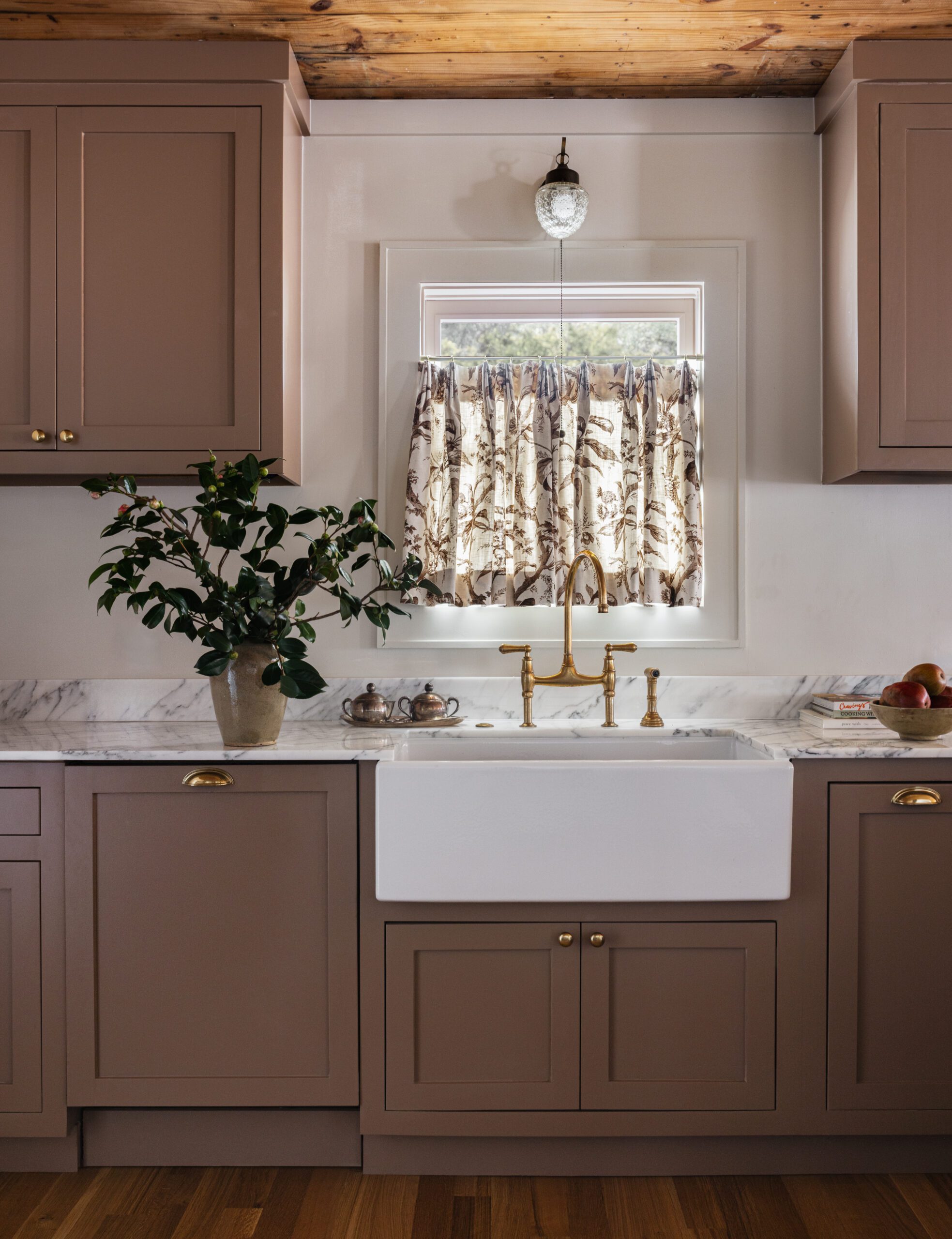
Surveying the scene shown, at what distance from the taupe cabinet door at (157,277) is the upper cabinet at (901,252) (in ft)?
4.64

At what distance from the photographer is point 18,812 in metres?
1.85

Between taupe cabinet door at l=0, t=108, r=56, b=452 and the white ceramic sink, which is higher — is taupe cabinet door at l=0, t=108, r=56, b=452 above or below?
above

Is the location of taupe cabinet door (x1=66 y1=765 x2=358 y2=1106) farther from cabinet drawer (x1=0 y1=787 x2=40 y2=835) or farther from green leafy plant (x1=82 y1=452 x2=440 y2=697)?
green leafy plant (x1=82 y1=452 x2=440 y2=697)

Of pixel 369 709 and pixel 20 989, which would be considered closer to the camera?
pixel 20 989

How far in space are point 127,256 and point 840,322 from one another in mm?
1729

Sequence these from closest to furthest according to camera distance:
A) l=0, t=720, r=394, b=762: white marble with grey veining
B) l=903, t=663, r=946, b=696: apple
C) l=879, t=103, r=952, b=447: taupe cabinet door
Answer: l=0, t=720, r=394, b=762: white marble with grey veining → l=903, t=663, r=946, b=696: apple → l=879, t=103, r=952, b=447: taupe cabinet door

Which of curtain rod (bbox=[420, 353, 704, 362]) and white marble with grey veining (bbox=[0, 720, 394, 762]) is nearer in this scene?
white marble with grey veining (bbox=[0, 720, 394, 762])

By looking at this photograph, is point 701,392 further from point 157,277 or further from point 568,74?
point 157,277

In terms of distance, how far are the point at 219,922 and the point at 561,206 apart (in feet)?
6.18

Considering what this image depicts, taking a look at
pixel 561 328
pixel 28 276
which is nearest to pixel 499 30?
pixel 561 328

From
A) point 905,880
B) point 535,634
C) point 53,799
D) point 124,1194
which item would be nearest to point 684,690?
point 535,634

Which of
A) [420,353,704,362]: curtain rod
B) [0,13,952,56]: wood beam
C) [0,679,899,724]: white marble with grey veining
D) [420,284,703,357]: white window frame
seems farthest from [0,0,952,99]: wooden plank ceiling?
[0,679,899,724]: white marble with grey veining

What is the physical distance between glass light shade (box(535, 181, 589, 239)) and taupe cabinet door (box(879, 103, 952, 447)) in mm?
710

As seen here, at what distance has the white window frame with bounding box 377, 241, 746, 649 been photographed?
2.38 meters
